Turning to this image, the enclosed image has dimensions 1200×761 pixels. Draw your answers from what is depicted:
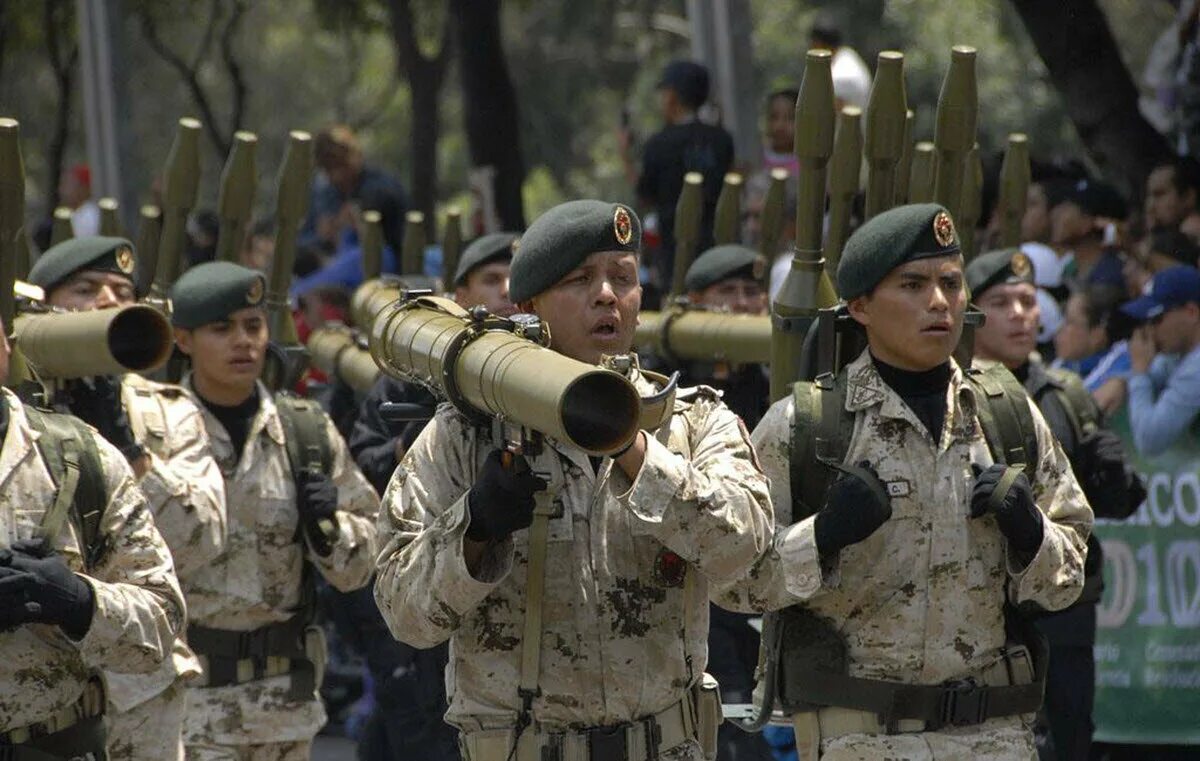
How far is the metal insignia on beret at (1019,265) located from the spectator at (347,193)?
7681 mm

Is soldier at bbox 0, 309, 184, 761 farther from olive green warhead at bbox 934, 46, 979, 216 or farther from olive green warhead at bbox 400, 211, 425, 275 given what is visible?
olive green warhead at bbox 400, 211, 425, 275

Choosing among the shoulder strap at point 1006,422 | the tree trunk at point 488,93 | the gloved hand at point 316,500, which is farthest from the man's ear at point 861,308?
the tree trunk at point 488,93

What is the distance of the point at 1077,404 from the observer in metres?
8.64

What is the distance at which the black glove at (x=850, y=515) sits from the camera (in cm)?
626

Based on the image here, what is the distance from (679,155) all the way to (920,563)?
7.03m

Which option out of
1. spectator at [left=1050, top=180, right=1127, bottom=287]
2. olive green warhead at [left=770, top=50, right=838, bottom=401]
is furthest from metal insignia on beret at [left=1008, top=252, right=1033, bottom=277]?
spectator at [left=1050, top=180, right=1127, bottom=287]

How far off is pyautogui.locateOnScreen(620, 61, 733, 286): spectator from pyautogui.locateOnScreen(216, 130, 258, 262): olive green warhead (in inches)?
135

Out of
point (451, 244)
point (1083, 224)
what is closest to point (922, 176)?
point (451, 244)

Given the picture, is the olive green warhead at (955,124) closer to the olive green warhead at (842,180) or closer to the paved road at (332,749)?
the olive green warhead at (842,180)

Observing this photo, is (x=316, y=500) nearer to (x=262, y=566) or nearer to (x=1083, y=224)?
(x=262, y=566)

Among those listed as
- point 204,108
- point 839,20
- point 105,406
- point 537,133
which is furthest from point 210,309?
point 537,133

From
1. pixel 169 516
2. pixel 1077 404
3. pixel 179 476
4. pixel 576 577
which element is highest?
pixel 1077 404

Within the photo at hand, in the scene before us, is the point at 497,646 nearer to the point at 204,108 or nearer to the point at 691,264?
the point at 691,264

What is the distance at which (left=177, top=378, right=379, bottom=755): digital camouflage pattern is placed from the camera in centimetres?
852
